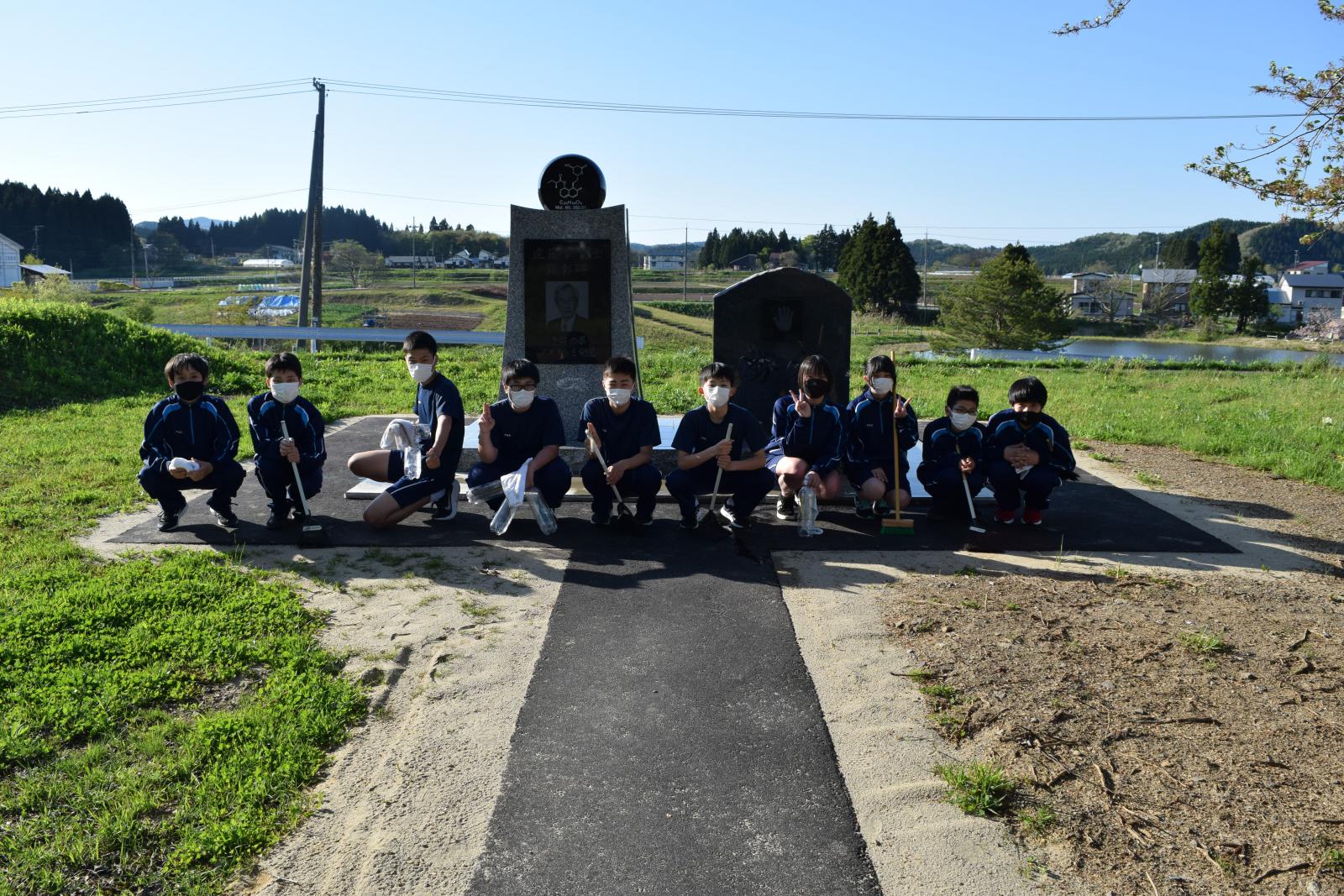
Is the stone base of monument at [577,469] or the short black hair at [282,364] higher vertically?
the short black hair at [282,364]

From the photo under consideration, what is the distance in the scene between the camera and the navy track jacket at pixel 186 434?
20.6 feet

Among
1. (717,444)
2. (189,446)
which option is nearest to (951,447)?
(717,444)

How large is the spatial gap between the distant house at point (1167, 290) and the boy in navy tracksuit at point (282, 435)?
69565mm

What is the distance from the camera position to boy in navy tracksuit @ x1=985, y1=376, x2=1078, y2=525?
6.43m

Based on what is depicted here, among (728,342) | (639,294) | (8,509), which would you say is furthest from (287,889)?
(639,294)

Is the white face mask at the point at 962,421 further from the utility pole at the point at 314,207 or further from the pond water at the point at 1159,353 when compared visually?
Result: the utility pole at the point at 314,207

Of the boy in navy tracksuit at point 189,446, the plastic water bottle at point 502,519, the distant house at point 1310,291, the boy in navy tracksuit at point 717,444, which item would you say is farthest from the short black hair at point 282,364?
the distant house at point 1310,291

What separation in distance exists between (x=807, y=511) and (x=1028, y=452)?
63.3 inches

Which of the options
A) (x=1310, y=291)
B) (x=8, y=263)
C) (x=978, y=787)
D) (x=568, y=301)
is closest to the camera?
(x=978, y=787)

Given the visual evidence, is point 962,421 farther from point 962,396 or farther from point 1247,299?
point 1247,299

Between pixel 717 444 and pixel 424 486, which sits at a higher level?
pixel 717 444

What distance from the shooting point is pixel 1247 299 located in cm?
5722

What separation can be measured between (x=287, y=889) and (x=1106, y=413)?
38.8 feet

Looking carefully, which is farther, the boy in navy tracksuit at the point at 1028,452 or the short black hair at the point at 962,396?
the short black hair at the point at 962,396
